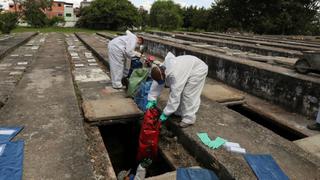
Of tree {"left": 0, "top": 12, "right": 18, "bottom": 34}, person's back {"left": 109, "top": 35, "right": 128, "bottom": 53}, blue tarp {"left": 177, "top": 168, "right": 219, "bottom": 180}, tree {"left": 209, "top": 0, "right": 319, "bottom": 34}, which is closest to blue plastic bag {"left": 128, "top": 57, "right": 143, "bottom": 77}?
person's back {"left": 109, "top": 35, "right": 128, "bottom": 53}

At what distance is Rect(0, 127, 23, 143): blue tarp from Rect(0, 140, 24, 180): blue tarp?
14cm

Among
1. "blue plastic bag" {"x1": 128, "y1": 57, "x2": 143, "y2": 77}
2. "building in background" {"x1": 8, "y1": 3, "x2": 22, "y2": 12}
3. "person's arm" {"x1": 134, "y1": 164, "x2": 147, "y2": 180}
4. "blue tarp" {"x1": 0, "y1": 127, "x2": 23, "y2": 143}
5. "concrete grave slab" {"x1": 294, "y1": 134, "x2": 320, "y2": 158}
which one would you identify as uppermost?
"building in background" {"x1": 8, "y1": 3, "x2": 22, "y2": 12}

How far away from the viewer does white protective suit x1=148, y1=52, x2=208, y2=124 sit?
3.42m

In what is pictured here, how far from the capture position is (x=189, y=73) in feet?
11.6

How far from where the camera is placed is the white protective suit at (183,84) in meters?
3.42

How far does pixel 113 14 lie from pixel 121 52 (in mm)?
33295

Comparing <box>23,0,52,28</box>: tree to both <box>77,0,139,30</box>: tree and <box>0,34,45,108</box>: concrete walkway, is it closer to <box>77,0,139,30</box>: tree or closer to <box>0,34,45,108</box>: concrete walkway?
<box>77,0,139,30</box>: tree

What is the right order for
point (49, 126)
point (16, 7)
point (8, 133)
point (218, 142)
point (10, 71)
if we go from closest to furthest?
point (218, 142)
point (8, 133)
point (49, 126)
point (10, 71)
point (16, 7)

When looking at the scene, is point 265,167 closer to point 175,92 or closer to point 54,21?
point 175,92

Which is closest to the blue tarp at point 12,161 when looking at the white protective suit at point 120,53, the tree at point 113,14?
the white protective suit at point 120,53

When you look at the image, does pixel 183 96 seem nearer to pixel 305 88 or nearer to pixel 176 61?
pixel 176 61

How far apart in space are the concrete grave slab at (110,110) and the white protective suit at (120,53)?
3.23ft

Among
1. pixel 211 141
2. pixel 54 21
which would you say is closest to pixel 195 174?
pixel 211 141

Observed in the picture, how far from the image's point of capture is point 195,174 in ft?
9.33
